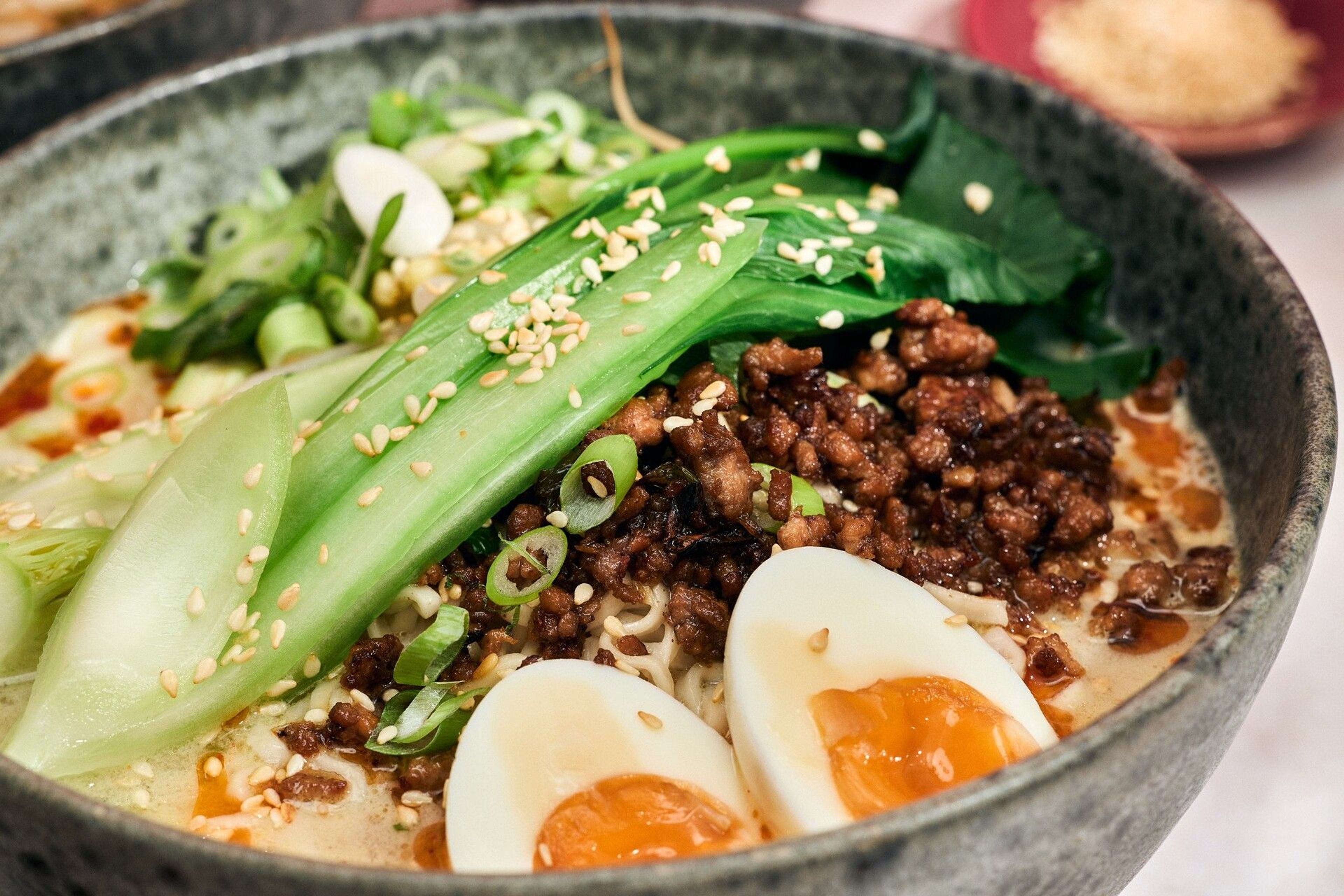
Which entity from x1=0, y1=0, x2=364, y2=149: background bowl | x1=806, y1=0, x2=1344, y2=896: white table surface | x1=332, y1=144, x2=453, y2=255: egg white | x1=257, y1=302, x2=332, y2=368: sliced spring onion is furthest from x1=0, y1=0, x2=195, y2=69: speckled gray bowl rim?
x1=806, y1=0, x2=1344, y2=896: white table surface

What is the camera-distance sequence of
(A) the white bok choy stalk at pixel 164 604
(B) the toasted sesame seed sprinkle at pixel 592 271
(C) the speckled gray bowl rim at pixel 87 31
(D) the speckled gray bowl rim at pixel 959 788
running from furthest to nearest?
(C) the speckled gray bowl rim at pixel 87 31, (B) the toasted sesame seed sprinkle at pixel 592 271, (A) the white bok choy stalk at pixel 164 604, (D) the speckled gray bowl rim at pixel 959 788

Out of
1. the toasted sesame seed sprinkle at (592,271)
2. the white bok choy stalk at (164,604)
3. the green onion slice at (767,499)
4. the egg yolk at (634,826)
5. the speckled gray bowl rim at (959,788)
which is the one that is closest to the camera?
the speckled gray bowl rim at (959,788)

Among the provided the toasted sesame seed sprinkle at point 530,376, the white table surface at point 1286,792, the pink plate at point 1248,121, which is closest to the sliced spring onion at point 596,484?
the toasted sesame seed sprinkle at point 530,376

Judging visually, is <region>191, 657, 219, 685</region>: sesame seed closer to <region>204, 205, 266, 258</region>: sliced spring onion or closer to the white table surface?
<region>204, 205, 266, 258</region>: sliced spring onion

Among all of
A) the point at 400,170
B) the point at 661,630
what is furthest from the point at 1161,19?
the point at 661,630

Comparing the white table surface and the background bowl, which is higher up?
the background bowl

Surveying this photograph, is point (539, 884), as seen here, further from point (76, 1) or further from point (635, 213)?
point (76, 1)

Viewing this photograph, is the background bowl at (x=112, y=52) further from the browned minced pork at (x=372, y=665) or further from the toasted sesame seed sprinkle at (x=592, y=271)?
the browned minced pork at (x=372, y=665)
